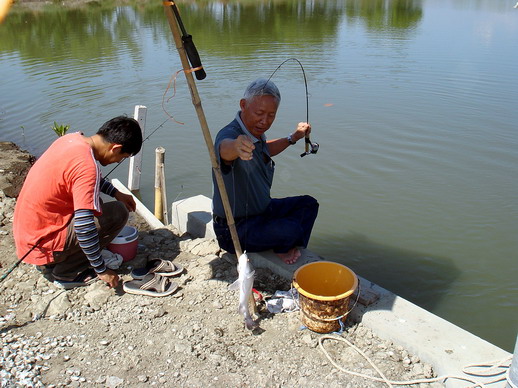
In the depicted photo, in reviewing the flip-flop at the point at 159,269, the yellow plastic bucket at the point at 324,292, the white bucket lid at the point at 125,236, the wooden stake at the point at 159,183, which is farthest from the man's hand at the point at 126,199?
the yellow plastic bucket at the point at 324,292

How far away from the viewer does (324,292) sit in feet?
11.1

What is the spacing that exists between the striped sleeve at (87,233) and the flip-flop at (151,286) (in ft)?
1.11

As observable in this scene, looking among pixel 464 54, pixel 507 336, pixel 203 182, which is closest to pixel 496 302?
pixel 507 336

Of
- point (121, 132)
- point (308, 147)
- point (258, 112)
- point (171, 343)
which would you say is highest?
point (258, 112)

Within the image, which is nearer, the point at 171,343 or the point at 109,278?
the point at 171,343

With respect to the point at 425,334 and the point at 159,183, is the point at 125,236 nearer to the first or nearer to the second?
the point at 159,183

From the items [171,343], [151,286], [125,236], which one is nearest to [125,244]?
[125,236]

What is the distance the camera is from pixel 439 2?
88.4 feet

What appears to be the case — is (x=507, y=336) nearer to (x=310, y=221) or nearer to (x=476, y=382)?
(x=476, y=382)

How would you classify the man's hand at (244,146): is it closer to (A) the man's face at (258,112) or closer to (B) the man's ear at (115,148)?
(A) the man's face at (258,112)

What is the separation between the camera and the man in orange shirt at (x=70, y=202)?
308 cm

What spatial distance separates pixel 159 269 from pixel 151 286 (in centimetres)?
22

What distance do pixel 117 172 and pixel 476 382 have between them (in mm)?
5918

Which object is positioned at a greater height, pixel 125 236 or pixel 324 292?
pixel 125 236
